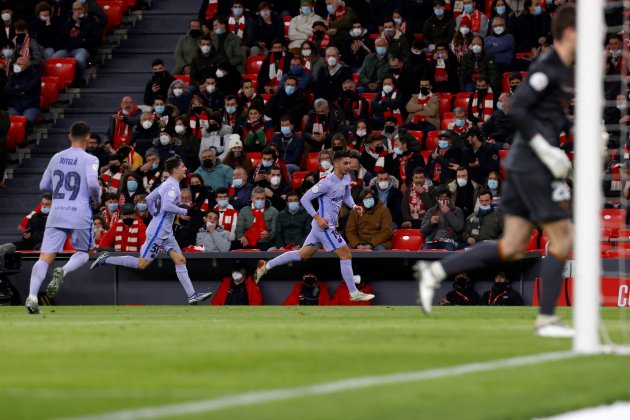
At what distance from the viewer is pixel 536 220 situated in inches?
384

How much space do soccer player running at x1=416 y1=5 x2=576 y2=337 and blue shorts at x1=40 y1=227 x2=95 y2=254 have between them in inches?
326

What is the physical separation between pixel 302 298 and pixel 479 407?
16.6m

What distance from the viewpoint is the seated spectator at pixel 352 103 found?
25.8 metres

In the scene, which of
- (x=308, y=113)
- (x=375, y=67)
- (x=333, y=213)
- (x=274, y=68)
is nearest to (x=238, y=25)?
(x=274, y=68)

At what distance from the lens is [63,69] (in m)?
30.0

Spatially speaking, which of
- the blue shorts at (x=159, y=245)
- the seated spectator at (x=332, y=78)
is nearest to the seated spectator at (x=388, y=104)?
the seated spectator at (x=332, y=78)

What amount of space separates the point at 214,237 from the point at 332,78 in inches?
177

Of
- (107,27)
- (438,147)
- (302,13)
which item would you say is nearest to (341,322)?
(438,147)

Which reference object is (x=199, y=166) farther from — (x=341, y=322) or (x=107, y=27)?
(x=341, y=322)

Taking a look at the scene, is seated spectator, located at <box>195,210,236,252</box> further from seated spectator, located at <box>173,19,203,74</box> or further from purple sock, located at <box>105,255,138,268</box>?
seated spectator, located at <box>173,19,203,74</box>

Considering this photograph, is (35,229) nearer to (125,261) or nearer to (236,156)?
(125,261)

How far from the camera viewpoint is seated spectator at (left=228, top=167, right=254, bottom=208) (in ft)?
80.7

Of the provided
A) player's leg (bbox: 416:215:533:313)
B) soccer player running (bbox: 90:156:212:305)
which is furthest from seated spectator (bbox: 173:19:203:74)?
player's leg (bbox: 416:215:533:313)

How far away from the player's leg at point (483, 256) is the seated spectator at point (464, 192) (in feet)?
40.2
